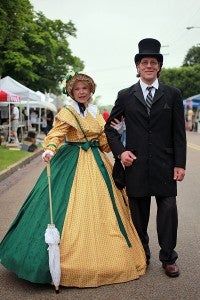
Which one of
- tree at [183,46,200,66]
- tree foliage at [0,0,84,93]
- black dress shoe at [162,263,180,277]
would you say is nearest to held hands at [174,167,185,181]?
black dress shoe at [162,263,180,277]

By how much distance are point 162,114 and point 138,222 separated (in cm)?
95

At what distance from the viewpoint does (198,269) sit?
14.7 ft

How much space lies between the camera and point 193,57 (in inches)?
3356

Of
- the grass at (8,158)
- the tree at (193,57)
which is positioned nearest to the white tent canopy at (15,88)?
the grass at (8,158)

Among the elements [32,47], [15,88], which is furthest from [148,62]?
[32,47]

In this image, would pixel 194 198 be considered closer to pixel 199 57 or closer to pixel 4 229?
pixel 4 229

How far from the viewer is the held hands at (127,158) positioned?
4.20 m

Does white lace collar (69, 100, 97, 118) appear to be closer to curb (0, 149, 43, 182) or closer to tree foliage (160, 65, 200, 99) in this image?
curb (0, 149, 43, 182)

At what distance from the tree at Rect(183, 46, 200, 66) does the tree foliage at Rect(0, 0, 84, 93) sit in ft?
134

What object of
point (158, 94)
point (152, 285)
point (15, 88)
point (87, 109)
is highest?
point (15, 88)

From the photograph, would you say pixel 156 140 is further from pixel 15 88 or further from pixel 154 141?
pixel 15 88

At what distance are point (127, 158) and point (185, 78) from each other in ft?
218

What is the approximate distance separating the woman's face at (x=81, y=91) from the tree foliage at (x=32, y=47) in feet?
49.3

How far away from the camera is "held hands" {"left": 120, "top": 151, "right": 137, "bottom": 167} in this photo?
420 cm
